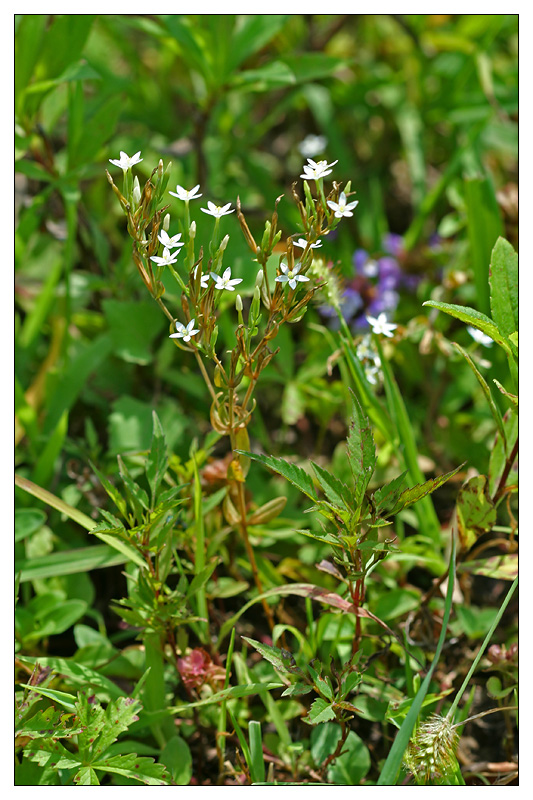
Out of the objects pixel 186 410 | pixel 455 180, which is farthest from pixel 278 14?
pixel 186 410

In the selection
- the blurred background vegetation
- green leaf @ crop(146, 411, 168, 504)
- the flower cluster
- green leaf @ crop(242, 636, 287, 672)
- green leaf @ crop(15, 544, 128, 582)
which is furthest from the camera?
the flower cluster

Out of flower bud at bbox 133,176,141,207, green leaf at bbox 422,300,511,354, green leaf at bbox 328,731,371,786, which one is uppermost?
flower bud at bbox 133,176,141,207

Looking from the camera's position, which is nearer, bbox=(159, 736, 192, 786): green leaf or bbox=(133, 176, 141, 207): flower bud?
bbox=(133, 176, 141, 207): flower bud

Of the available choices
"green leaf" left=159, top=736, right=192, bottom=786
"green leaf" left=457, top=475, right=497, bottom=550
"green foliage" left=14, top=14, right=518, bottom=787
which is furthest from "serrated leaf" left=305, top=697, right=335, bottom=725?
"green leaf" left=457, top=475, right=497, bottom=550

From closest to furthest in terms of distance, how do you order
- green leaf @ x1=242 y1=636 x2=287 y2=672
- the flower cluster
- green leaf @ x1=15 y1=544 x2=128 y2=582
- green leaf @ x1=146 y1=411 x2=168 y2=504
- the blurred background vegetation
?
green leaf @ x1=242 y1=636 x2=287 y2=672, green leaf @ x1=146 y1=411 x2=168 y2=504, green leaf @ x1=15 y1=544 x2=128 y2=582, the blurred background vegetation, the flower cluster

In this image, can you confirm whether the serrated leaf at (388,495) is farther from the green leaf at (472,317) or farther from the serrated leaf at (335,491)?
the green leaf at (472,317)

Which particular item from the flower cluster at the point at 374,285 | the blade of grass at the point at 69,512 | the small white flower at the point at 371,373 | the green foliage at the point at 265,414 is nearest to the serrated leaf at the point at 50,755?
the green foliage at the point at 265,414

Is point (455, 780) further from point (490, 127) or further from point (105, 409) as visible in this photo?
point (490, 127)

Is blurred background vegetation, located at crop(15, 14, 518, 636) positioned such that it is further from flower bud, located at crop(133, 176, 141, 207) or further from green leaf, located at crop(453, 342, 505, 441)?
flower bud, located at crop(133, 176, 141, 207)
